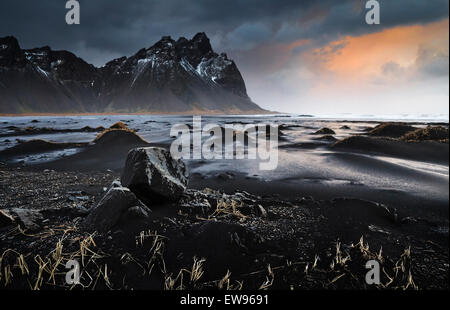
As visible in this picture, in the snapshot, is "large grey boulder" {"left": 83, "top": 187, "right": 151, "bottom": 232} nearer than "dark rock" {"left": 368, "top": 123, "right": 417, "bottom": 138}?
Yes

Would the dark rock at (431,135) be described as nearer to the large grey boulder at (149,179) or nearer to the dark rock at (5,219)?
the large grey boulder at (149,179)

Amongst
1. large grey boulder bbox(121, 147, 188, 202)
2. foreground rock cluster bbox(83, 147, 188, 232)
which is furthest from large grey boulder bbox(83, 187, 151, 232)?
large grey boulder bbox(121, 147, 188, 202)

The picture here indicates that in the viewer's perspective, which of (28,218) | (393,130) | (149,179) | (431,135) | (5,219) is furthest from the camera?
(393,130)

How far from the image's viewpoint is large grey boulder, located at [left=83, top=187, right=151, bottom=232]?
100 inches

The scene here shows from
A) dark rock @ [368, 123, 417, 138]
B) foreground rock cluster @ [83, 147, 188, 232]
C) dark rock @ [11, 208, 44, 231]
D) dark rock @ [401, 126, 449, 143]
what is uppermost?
dark rock @ [368, 123, 417, 138]

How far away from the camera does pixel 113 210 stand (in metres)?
2.60

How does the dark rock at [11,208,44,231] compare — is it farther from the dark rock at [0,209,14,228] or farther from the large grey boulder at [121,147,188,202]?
the large grey boulder at [121,147,188,202]

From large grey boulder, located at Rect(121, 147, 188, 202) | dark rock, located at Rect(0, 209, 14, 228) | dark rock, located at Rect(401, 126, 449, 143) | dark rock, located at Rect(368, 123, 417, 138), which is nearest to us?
dark rock, located at Rect(0, 209, 14, 228)

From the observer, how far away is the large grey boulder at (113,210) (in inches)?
100

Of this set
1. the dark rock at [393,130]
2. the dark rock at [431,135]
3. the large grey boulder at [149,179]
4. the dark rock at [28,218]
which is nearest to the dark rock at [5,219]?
the dark rock at [28,218]

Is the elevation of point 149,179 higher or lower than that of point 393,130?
lower

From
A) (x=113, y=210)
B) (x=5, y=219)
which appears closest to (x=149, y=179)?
(x=113, y=210)

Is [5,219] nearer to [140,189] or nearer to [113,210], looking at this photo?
[113,210]

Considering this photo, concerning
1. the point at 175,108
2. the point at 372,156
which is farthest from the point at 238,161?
the point at 175,108
